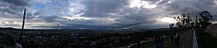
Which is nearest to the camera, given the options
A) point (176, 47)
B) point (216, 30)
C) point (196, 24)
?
point (176, 47)

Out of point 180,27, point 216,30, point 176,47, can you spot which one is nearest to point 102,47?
point 180,27

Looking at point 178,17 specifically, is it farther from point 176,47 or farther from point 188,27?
point 176,47

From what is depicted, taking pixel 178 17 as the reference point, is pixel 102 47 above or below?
below

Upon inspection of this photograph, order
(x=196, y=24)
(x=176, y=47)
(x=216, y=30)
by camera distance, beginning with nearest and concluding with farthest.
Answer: (x=176, y=47) → (x=216, y=30) → (x=196, y=24)

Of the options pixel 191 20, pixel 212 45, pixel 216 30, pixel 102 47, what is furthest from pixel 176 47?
pixel 191 20

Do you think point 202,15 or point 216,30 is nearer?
point 216,30

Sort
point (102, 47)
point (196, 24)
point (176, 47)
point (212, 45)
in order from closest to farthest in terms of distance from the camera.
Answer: point (176, 47), point (212, 45), point (102, 47), point (196, 24)

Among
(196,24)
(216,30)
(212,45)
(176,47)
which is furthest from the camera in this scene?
(196,24)

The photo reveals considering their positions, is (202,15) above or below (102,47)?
above

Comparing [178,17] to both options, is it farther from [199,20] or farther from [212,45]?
[212,45]
